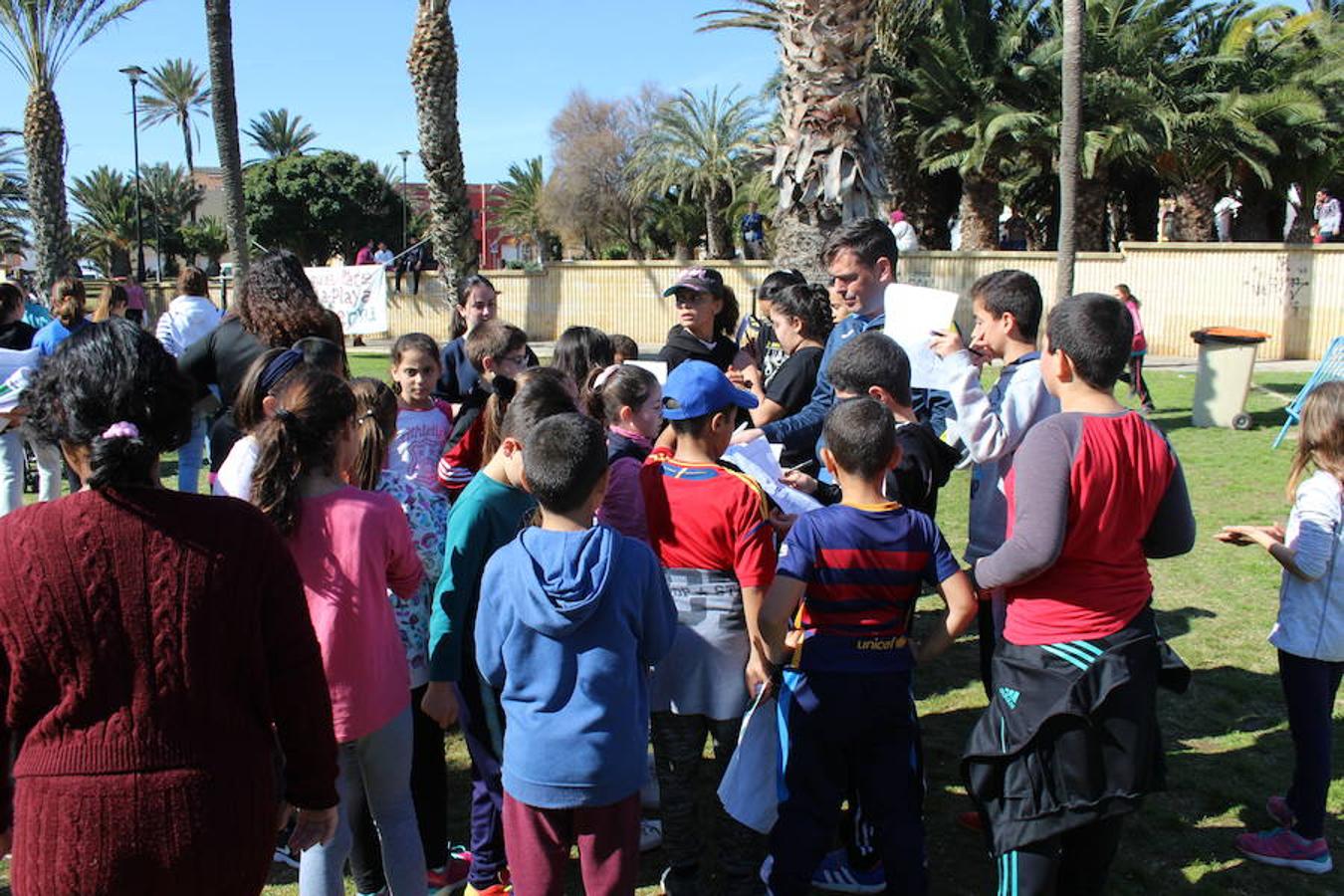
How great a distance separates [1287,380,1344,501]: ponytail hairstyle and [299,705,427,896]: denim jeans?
9.80 feet

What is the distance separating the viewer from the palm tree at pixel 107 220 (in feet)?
167

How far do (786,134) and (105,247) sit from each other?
51677 mm

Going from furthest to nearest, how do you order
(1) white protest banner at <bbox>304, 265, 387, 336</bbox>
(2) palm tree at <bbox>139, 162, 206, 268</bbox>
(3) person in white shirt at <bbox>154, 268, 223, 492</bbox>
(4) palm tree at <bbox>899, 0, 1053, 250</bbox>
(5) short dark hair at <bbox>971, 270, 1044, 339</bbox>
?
(2) palm tree at <bbox>139, 162, 206, 268</bbox> → (4) palm tree at <bbox>899, 0, 1053, 250</bbox> → (1) white protest banner at <bbox>304, 265, 387, 336</bbox> → (3) person in white shirt at <bbox>154, 268, 223, 492</bbox> → (5) short dark hair at <bbox>971, 270, 1044, 339</bbox>

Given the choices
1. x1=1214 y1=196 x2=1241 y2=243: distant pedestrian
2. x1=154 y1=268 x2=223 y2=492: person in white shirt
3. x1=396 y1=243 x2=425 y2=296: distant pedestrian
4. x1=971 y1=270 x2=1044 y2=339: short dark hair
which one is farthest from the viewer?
x1=1214 y1=196 x2=1241 y2=243: distant pedestrian

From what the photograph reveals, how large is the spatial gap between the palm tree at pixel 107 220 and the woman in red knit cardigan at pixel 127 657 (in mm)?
54078

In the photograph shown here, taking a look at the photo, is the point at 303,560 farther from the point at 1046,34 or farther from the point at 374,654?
the point at 1046,34

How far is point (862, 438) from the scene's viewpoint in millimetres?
3016

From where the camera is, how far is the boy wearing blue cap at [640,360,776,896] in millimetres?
3207

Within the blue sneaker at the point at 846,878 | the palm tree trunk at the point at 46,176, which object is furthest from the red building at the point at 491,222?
the blue sneaker at the point at 846,878

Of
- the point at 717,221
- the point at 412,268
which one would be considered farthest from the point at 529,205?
the point at 412,268

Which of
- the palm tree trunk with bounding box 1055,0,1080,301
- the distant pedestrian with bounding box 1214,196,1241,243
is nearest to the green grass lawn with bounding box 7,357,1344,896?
the palm tree trunk with bounding box 1055,0,1080,301

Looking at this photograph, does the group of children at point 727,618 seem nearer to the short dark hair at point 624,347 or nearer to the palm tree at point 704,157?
the short dark hair at point 624,347

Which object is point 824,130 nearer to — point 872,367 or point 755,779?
point 872,367

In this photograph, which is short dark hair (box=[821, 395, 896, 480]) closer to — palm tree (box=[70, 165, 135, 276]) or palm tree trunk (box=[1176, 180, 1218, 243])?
palm tree trunk (box=[1176, 180, 1218, 243])
